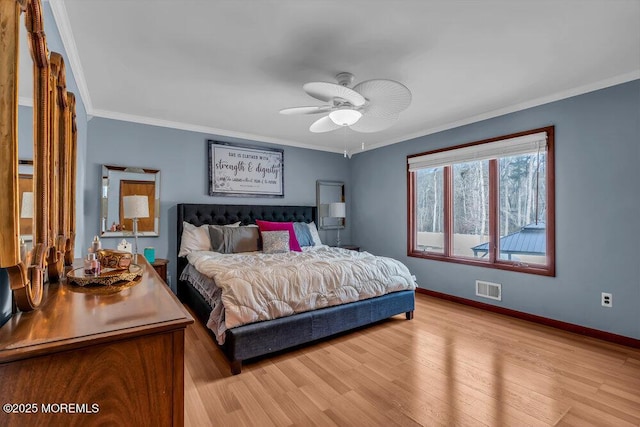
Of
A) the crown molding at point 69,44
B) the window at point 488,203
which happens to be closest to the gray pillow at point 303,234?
the window at point 488,203

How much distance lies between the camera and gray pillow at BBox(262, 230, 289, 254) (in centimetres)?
385

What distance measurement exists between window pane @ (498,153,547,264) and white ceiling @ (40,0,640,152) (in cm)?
68

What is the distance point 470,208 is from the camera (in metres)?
4.02

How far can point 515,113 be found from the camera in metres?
3.52

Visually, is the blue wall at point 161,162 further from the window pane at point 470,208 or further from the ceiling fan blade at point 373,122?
the window pane at point 470,208

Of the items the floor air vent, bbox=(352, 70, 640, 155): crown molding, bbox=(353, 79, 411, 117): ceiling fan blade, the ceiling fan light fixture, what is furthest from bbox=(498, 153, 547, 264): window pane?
the ceiling fan light fixture

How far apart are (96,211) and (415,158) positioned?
171 inches

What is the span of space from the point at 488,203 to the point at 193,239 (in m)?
3.80

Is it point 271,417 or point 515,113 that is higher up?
point 515,113

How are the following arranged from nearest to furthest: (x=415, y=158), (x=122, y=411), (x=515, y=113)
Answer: (x=122, y=411) < (x=515, y=113) < (x=415, y=158)

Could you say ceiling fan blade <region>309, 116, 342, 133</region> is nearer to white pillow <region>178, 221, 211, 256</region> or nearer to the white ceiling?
the white ceiling

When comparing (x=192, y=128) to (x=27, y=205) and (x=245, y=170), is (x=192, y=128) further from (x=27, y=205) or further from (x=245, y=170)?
(x=27, y=205)

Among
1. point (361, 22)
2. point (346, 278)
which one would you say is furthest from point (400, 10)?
point (346, 278)

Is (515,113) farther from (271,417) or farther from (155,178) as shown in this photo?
(155,178)
